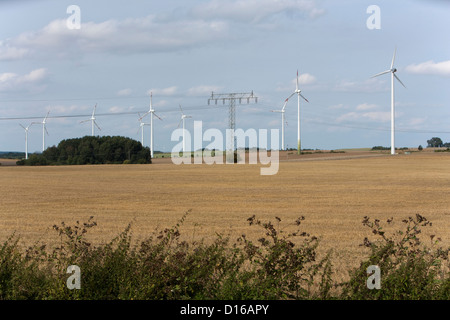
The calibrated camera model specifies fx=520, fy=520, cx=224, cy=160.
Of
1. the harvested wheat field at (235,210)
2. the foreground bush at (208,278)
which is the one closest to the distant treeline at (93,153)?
the harvested wheat field at (235,210)

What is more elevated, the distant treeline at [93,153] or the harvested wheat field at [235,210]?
the distant treeline at [93,153]

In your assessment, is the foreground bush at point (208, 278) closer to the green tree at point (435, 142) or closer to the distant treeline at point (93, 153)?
the distant treeline at point (93, 153)

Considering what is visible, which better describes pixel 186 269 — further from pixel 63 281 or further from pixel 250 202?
pixel 250 202

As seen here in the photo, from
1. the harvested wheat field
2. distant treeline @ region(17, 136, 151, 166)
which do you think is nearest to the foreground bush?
the harvested wheat field

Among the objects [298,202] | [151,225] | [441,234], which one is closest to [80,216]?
[151,225]

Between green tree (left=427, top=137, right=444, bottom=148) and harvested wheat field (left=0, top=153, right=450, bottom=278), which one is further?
green tree (left=427, top=137, right=444, bottom=148)

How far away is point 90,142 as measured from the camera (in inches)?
4412

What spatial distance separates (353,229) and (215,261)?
12.0 m

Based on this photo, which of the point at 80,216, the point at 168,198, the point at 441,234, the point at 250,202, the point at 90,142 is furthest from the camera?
the point at 90,142

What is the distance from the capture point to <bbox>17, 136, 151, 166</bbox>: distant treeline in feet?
351

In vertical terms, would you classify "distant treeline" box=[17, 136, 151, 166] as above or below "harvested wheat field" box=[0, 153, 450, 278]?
above

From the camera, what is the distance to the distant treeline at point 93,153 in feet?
351

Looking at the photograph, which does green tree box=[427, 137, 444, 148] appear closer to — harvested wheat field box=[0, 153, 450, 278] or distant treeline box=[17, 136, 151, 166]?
distant treeline box=[17, 136, 151, 166]

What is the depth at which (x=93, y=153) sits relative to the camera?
356ft
